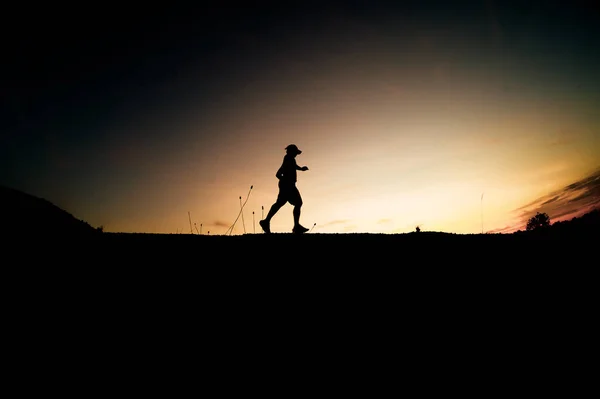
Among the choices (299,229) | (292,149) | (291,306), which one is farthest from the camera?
(292,149)

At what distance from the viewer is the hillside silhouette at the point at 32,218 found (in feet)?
18.4

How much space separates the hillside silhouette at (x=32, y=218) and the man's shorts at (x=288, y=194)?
467 centimetres

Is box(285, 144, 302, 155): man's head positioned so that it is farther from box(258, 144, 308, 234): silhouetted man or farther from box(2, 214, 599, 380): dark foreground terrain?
box(2, 214, 599, 380): dark foreground terrain

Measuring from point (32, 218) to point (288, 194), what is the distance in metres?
5.72

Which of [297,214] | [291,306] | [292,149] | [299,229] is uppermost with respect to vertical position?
[292,149]

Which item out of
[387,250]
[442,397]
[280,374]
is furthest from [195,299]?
[387,250]

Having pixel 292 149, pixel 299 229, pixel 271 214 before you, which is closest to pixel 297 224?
pixel 299 229

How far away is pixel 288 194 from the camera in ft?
30.9

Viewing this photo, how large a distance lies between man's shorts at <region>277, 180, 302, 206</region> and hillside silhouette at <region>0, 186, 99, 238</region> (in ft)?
15.3

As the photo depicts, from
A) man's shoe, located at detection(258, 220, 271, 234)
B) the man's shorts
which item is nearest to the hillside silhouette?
man's shoe, located at detection(258, 220, 271, 234)

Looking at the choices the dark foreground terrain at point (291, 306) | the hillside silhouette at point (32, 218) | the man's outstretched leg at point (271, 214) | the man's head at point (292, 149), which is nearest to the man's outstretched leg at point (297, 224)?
the man's outstretched leg at point (271, 214)

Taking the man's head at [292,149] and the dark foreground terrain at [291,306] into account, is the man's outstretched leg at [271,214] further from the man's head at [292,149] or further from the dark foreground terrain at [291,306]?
the dark foreground terrain at [291,306]

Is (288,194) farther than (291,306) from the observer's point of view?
Yes

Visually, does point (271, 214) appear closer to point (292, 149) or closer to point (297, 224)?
point (297, 224)
